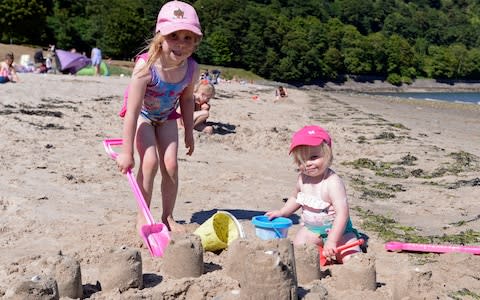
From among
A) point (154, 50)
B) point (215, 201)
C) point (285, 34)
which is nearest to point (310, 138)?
point (154, 50)

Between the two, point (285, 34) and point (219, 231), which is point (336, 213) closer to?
point (219, 231)

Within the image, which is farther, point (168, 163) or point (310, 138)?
point (168, 163)

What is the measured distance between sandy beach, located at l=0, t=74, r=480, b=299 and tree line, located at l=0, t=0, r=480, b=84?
5738 cm

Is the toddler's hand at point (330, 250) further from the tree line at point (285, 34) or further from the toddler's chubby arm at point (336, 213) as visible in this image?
the tree line at point (285, 34)

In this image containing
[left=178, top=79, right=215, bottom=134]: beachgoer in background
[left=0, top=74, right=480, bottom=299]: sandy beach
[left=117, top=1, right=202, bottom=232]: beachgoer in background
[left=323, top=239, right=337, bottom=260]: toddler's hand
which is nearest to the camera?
[left=0, top=74, right=480, bottom=299]: sandy beach

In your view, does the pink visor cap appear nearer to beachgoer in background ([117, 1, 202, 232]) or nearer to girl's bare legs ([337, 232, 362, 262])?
girl's bare legs ([337, 232, 362, 262])

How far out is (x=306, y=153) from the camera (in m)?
4.03

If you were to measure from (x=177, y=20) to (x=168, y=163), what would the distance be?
42.3 inches

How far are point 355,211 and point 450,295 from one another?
7.24ft

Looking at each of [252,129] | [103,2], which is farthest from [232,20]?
[252,129]

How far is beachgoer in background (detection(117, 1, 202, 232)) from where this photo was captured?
4137 mm

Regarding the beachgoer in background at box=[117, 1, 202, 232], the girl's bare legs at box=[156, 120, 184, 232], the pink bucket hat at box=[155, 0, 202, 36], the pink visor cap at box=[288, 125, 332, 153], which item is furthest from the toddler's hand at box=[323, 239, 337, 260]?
the pink bucket hat at box=[155, 0, 202, 36]

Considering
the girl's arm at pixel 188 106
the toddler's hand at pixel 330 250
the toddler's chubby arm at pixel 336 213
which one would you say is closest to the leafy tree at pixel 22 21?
the girl's arm at pixel 188 106

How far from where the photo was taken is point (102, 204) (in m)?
5.06
